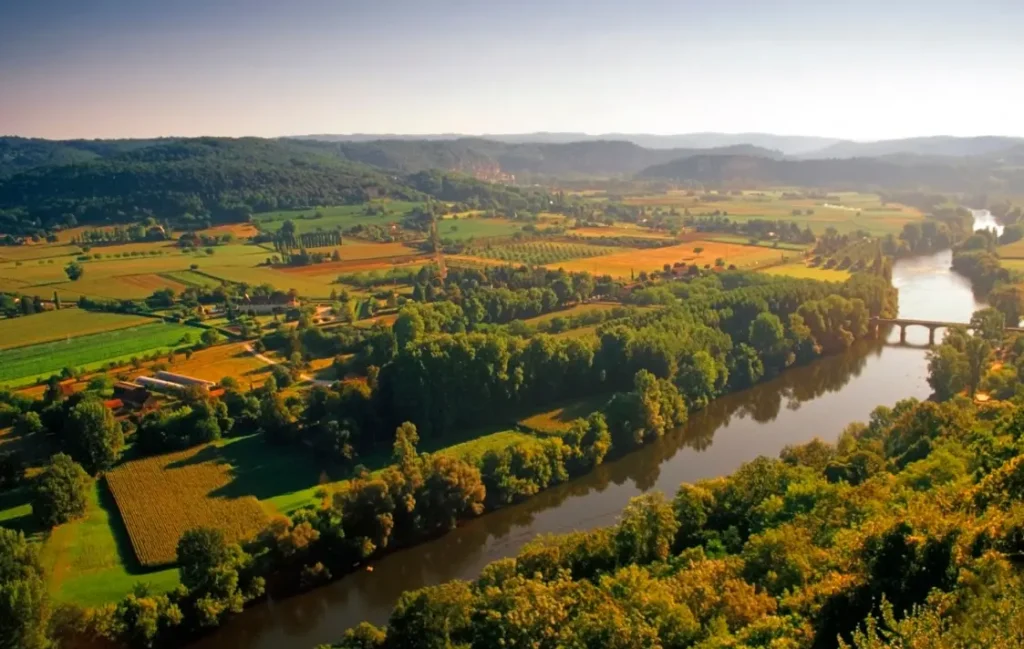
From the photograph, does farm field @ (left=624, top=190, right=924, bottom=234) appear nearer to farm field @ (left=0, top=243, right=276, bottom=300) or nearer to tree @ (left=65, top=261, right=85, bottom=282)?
farm field @ (left=0, top=243, right=276, bottom=300)

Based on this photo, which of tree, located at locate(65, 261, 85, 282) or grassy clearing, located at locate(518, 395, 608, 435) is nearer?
grassy clearing, located at locate(518, 395, 608, 435)

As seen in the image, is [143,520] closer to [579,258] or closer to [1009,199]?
[579,258]

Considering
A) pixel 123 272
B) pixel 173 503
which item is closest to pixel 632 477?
pixel 173 503

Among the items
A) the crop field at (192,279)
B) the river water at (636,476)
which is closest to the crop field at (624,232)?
the river water at (636,476)

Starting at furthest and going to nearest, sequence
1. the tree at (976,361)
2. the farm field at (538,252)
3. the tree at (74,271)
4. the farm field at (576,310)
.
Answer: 1. the farm field at (538,252)
2. the tree at (74,271)
3. the farm field at (576,310)
4. the tree at (976,361)

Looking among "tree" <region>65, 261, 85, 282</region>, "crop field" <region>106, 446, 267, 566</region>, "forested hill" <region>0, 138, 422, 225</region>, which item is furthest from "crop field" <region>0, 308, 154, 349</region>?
"forested hill" <region>0, 138, 422, 225</region>

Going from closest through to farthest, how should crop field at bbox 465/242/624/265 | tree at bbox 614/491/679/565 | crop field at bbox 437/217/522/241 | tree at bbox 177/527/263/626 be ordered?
1. tree at bbox 614/491/679/565
2. tree at bbox 177/527/263/626
3. crop field at bbox 465/242/624/265
4. crop field at bbox 437/217/522/241

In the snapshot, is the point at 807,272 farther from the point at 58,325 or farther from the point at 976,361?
the point at 58,325

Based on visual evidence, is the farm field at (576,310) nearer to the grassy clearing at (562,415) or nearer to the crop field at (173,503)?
the grassy clearing at (562,415)
